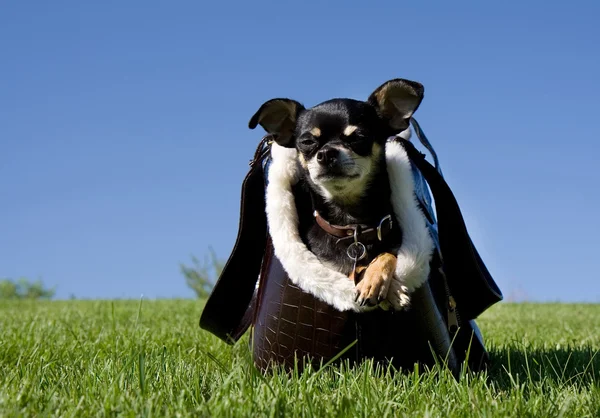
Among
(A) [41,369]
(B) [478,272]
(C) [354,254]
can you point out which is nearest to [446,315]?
(B) [478,272]

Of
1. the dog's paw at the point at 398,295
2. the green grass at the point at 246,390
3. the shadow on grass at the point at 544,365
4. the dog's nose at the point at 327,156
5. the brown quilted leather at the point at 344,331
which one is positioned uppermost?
the dog's nose at the point at 327,156

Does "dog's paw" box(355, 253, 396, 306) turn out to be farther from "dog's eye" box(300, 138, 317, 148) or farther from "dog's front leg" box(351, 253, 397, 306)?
"dog's eye" box(300, 138, 317, 148)

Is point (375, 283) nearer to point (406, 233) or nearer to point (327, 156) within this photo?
point (406, 233)

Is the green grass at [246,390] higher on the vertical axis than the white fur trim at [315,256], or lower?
lower

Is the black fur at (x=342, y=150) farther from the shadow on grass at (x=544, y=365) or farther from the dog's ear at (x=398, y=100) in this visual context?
the shadow on grass at (x=544, y=365)

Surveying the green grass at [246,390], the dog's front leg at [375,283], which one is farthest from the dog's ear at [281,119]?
the green grass at [246,390]

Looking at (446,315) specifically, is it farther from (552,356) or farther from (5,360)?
(5,360)

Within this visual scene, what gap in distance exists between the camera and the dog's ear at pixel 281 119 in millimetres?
3260

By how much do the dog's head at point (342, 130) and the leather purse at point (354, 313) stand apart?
0.16 metres

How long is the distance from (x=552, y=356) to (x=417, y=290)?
5.12 feet

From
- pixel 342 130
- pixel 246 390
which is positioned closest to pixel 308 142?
pixel 342 130

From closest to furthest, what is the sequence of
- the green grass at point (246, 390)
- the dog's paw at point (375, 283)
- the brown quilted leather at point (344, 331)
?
the green grass at point (246, 390) → the dog's paw at point (375, 283) → the brown quilted leather at point (344, 331)

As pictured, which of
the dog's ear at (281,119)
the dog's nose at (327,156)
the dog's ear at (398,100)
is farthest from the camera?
the dog's ear at (281,119)

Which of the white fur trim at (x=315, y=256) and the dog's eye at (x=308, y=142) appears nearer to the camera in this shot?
the white fur trim at (x=315, y=256)
